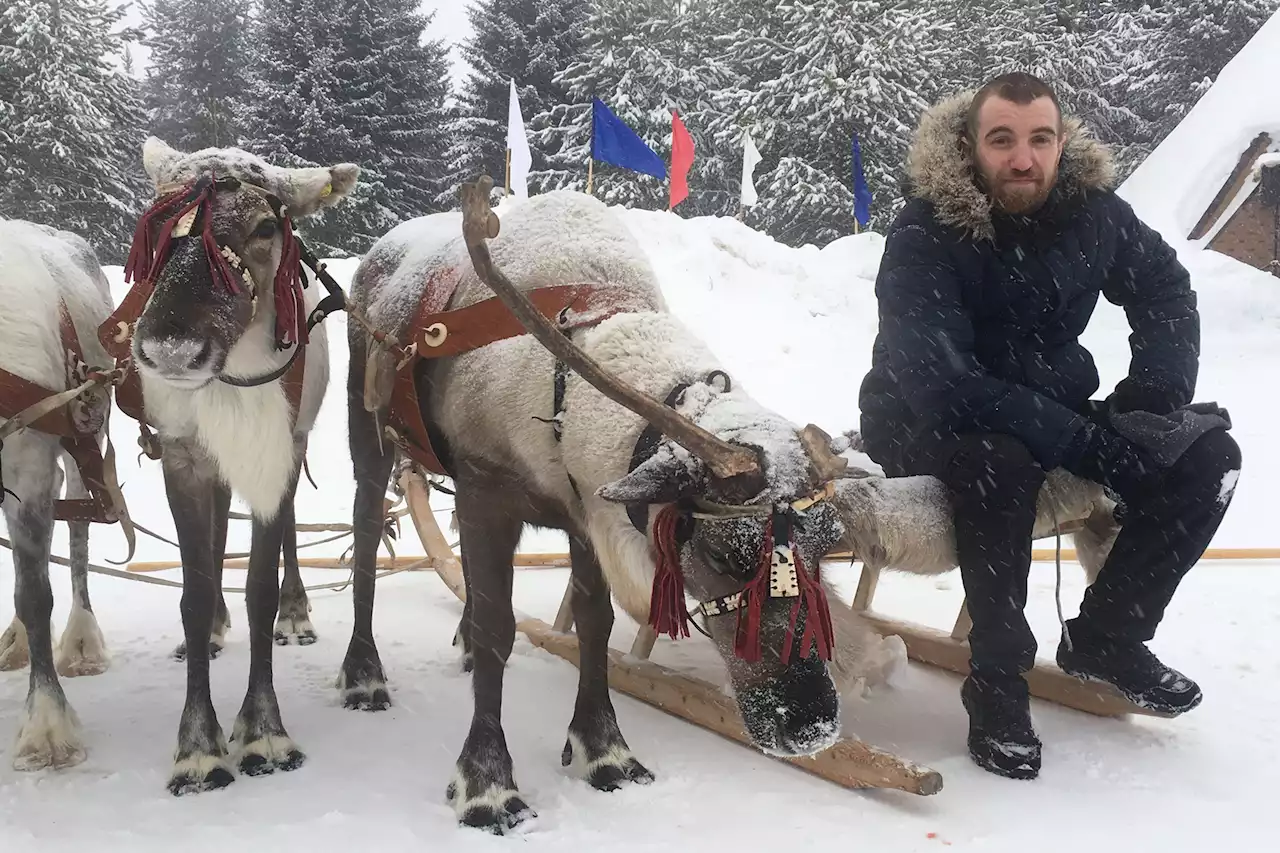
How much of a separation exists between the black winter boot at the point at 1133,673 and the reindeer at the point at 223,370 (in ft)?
8.72

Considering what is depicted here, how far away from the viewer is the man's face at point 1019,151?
3164 mm

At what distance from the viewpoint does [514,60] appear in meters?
22.0

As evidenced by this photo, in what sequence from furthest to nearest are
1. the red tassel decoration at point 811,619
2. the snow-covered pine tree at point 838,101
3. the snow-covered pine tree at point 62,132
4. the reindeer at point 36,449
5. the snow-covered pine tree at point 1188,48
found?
the snow-covered pine tree at point 1188,48 < the snow-covered pine tree at point 838,101 < the snow-covered pine tree at point 62,132 < the reindeer at point 36,449 < the red tassel decoration at point 811,619

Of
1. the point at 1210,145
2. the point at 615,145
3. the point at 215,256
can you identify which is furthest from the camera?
the point at 1210,145

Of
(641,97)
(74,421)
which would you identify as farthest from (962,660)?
(641,97)

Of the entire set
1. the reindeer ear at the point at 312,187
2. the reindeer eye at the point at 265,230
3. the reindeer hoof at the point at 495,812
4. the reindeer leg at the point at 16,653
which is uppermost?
the reindeer ear at the point at 312,187

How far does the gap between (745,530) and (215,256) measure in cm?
175

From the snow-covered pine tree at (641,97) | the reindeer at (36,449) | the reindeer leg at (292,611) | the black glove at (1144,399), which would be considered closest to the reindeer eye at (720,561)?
the black glove at (1144,399)

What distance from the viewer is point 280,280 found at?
2.96m

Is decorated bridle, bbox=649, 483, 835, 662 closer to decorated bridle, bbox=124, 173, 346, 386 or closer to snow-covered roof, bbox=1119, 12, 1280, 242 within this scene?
decorated bridle, bbox=124, 173, 346, 386

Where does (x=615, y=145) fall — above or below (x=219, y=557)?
above

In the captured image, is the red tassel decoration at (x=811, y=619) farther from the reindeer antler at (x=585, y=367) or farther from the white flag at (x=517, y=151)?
the white flag at (x=517, y=151)

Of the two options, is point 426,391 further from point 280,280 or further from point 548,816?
point 548,816

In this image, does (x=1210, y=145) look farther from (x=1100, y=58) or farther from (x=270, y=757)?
(x=270, y=757)
